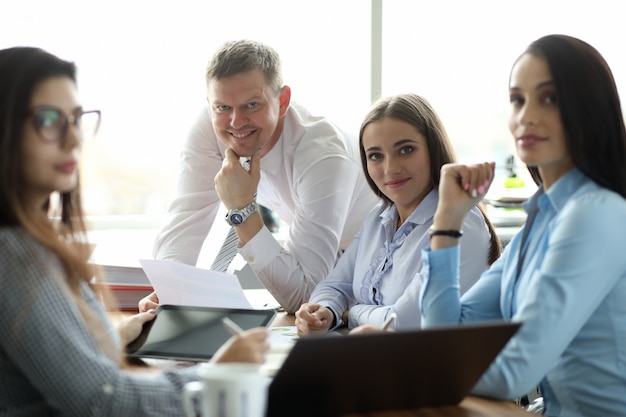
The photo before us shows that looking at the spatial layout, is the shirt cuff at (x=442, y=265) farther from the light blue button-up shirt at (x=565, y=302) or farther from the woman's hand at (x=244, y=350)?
the woman's hand at (x=244, y=350)

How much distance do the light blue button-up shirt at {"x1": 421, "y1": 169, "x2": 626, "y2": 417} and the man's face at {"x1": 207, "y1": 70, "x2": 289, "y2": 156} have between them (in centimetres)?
103

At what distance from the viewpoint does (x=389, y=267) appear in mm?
2051

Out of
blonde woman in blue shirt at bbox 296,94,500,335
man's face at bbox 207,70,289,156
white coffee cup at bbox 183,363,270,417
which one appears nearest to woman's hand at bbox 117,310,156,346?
blonde woman in blue shirt at bbox 296,94,500,335

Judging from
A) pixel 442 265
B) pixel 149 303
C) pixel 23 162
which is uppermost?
pixel 23 162

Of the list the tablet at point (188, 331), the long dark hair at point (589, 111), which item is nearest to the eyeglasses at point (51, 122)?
the tablet at point (188, 331)

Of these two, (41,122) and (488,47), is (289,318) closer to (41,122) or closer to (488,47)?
(41,122)

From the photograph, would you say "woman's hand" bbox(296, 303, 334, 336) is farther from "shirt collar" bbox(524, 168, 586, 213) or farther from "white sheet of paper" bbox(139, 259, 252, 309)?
"shirt collar" bbox(524, 168, 586, 213)

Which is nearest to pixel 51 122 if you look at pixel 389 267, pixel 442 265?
pixel 442 265

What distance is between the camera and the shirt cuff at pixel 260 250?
7.59 feet

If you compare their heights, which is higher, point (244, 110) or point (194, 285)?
point (244, 110)

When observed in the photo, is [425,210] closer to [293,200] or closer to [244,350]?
[293,200]

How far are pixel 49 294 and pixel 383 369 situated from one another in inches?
18.5

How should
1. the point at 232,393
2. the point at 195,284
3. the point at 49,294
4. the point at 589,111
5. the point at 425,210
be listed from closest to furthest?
the point at 232,393 < the point at 49,294 < the point at 589,111 < the point at 195,284 < the point at 425,210

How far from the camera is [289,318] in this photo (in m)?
2.13
